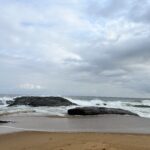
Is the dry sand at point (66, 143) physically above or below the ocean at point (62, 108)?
below

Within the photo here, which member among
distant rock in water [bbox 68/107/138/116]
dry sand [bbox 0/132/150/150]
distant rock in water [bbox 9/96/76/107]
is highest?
distant rock in water [bbox 9/96/76/107]

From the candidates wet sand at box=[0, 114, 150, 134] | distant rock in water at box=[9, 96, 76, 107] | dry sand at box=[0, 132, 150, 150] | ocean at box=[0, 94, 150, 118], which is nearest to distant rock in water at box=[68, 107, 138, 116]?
ocean at box=[0, 94, 150, 118]

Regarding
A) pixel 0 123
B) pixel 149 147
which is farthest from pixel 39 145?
pixel 0 123

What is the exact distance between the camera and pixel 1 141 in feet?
38.3

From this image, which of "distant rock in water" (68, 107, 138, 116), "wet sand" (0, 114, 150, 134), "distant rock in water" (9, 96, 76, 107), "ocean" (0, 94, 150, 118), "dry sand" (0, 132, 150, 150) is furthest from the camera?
"distant rock in water" (9, 96, 76, 107)

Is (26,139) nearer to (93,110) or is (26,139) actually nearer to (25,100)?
(93,110)

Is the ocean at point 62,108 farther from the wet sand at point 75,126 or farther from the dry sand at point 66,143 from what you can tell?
the dry sand at point 66,143

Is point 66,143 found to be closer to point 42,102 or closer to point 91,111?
point 91,111

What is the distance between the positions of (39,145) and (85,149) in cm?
215

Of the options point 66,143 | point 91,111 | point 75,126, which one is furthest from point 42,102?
point 66,143

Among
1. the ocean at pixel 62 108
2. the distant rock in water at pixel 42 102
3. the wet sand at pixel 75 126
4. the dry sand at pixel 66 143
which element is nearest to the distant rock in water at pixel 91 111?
the ocean at pixel 62 108

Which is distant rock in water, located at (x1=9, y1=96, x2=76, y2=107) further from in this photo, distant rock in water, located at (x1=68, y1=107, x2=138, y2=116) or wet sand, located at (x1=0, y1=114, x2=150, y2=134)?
wet sand, located at (x1=0, y1=114, x2=150, y2=134)

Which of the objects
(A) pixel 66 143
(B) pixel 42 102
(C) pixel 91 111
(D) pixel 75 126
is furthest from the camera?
(B) pixel 42 102

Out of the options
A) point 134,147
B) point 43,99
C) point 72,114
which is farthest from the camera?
point 43,99
